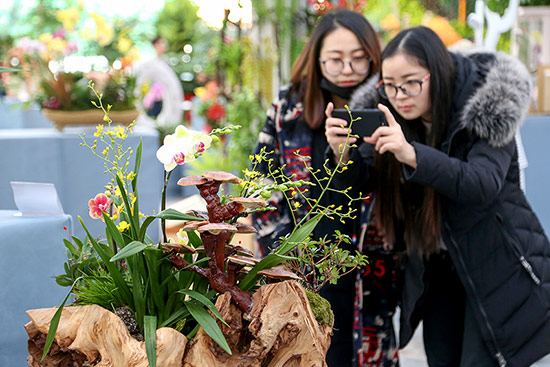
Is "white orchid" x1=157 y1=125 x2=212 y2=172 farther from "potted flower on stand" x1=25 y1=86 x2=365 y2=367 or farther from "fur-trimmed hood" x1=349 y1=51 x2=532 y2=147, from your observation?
"fur-trimmed hood" x1=349 y1=51 x2=532 y2=147

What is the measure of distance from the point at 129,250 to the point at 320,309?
Answer: 0.98 feet

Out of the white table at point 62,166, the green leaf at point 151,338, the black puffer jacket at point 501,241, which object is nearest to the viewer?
the green leaf at point 151,338

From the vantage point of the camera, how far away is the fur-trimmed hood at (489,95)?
1.62 metres

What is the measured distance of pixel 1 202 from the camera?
2447 millimetres

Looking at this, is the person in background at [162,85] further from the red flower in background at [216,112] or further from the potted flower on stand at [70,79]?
the potted flower on stand at [70,79]

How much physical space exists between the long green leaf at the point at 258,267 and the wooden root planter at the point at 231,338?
0.04 metres

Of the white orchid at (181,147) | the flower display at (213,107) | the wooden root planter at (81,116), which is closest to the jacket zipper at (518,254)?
the white orchid at (181,147)

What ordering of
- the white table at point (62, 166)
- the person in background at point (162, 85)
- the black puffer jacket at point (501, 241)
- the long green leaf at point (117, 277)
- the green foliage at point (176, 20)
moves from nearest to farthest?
the long green leaf at point (117, 277)
the black puffer jacket at point (501, 241)
the white table at point (62, 166)
the person in background at point (162, 85)
the green foliage at point (176, 20)

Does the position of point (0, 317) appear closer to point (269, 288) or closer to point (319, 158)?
point (269, 288)

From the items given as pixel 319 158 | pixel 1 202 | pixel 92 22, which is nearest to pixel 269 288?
pixel 319 158

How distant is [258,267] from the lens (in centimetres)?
90

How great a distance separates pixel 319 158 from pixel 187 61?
10.1m

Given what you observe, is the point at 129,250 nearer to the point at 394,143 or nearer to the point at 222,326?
the point at 222,326

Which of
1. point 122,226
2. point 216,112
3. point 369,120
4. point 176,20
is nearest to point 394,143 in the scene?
point 369,120
